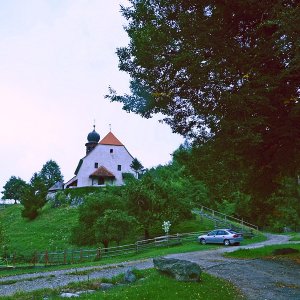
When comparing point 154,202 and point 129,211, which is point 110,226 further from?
point 154,202

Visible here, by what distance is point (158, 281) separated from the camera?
13.3 meters

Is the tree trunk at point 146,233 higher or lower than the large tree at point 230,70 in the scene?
lower

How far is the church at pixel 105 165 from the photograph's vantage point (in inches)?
3036

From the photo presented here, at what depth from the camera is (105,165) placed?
7919 cm

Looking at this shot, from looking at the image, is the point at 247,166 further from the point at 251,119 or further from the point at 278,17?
the point at 278,17

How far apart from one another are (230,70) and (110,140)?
6642cm

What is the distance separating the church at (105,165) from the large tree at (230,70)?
58608mm

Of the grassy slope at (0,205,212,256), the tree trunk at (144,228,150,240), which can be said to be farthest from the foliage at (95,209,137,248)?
the grassy slope at (0,205,212,256)

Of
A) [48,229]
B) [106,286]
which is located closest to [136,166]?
[48,229]

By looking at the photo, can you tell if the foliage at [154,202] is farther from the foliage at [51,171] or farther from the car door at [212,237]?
the foliage at [51,171]

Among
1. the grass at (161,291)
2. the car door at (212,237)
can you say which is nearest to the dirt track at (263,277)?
the grass at (161,291)

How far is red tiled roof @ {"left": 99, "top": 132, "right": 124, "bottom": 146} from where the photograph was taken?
81062 millimetres

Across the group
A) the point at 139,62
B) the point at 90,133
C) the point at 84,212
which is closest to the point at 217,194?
the point at 139,62

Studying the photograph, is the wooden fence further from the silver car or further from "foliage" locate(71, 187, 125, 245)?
the silver car
